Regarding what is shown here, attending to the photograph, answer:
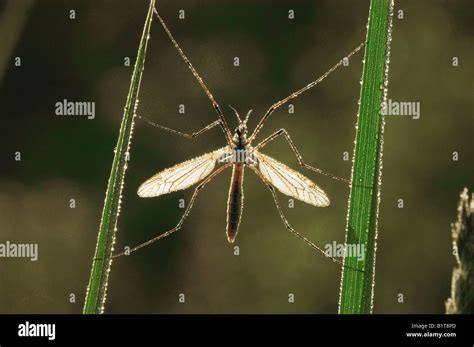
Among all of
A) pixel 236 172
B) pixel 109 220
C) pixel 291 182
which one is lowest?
pixel 109 220

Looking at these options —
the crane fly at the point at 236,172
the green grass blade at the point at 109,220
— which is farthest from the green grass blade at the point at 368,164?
the crane fly at the point at 236,172

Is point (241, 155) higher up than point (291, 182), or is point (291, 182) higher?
point (241, 155)

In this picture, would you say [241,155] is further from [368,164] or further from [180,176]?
[368,164]

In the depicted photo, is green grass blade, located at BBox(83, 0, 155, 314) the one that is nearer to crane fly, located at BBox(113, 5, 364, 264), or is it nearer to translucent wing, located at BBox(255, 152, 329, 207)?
crane fly, located at BBox(113, 5, 364, 264)

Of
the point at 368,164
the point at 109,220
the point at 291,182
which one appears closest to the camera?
the point at 109,220

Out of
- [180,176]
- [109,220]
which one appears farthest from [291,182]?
[109,220]
